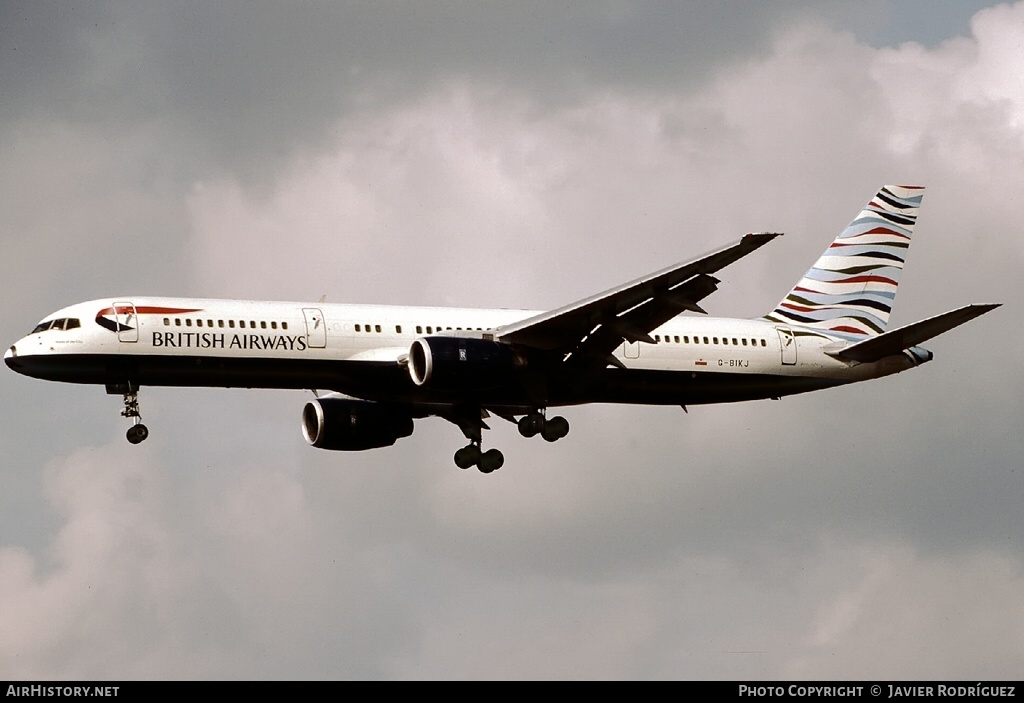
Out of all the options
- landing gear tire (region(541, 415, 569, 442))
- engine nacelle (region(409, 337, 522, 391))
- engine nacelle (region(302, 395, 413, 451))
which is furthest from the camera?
engine nacelle (region(302, 395, 413, 451))

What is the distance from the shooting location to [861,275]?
6769 centimetres

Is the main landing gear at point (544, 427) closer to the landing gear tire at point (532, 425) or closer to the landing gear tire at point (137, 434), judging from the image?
the landing gear tire at point (532, 425)

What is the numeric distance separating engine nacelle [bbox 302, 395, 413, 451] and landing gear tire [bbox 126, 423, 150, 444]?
24.5 ft

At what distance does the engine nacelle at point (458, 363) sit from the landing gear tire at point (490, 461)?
693cm

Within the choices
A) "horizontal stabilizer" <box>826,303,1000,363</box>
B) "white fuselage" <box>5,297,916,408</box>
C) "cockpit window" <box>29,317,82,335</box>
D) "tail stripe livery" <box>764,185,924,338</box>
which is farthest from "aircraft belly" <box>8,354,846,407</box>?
"tail stripe livery" <box>764,185,924,338</box>

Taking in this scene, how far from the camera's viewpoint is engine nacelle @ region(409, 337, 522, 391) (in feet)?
180

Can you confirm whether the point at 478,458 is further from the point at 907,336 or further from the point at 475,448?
the point at 907,336

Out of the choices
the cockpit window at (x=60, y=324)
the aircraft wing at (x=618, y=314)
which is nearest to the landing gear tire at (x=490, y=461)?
the aircraft wing at (x=618, y=314)

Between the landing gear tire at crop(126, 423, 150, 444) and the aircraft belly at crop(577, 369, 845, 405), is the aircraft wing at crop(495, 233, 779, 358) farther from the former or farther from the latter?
the landing gear tire at crop(126, 423, 150, 444)

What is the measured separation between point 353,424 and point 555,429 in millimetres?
7103

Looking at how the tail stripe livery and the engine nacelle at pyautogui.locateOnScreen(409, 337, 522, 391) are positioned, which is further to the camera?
the tail stripe livery
